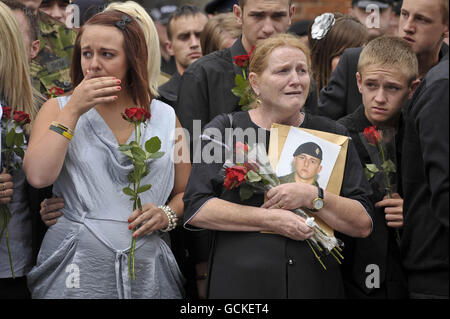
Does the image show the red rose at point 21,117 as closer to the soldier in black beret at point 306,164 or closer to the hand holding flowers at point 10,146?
the hand holding flowers at point 10,146

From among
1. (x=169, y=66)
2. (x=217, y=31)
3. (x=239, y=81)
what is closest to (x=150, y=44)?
(x=239, y=81)

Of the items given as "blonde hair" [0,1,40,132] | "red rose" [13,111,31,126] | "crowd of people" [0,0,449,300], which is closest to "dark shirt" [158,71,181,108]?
"crowd of people" [0,0,449,300]

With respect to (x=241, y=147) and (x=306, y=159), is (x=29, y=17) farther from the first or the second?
(x=306, y=159)

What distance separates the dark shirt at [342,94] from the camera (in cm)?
421

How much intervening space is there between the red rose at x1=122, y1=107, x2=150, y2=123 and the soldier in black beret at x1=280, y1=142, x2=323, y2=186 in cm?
73

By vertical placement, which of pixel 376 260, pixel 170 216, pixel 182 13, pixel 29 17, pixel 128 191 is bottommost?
pixel 376 260

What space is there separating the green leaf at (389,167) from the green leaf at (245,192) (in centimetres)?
74

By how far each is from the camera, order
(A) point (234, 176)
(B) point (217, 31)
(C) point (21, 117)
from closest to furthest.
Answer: (A) point (234, 176), (C) point (21, 117), (B) point (217, 31)

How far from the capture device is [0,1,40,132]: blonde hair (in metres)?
3.70

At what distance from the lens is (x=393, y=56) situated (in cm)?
369

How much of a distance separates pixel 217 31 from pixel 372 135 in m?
1.85

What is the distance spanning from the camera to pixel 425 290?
3.00 m

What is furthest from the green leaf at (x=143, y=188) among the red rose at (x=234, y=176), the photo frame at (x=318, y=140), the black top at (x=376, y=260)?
the black top at (x=376, y=260)
